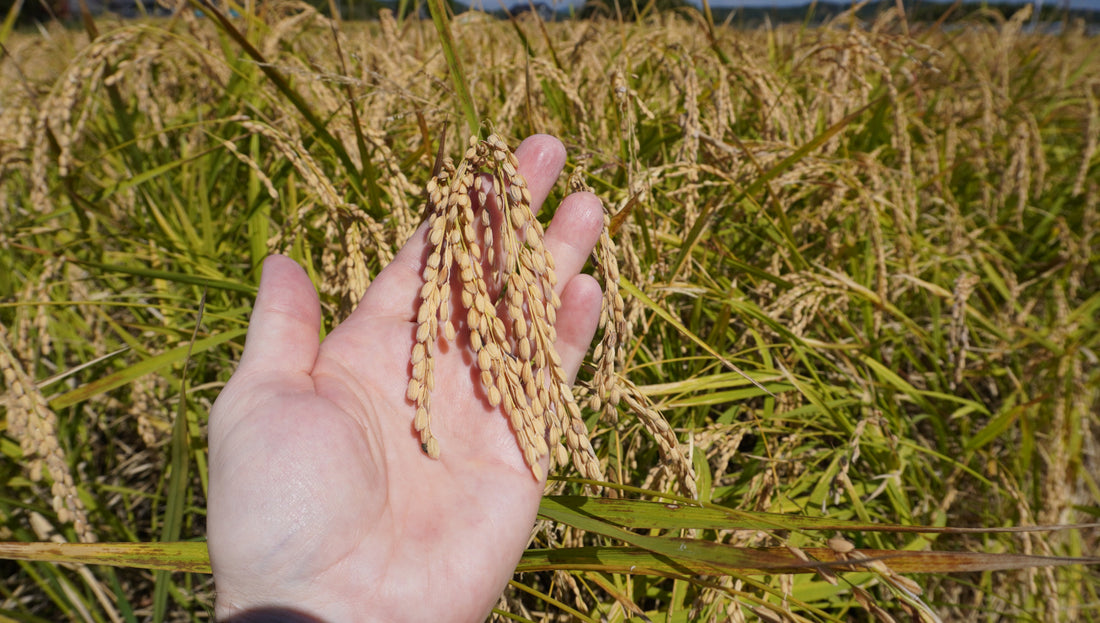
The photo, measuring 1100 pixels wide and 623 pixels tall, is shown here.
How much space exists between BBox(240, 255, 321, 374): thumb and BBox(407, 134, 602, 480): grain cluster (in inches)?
13.0

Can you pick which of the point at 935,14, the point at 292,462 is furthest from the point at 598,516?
the point at 935,14

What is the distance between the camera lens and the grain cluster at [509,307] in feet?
3.75

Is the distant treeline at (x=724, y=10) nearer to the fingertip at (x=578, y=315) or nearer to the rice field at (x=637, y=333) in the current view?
the rice field at (x=637, y=333)

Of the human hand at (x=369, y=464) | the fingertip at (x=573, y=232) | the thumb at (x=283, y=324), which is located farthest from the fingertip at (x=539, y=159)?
the thumb at (x=283, y=324)

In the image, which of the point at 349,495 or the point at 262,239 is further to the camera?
the point at 262,239

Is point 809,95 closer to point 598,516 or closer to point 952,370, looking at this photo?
point 952,370

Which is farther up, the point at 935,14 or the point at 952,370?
the point at 935,14

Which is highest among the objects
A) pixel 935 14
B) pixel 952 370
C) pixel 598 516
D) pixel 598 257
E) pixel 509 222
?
pixel 935 14

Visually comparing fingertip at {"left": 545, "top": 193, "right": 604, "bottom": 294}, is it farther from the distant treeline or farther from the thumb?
the distant treeline

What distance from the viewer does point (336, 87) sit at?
320cm

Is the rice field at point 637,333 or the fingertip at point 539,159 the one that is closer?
the rice field at point 637,333

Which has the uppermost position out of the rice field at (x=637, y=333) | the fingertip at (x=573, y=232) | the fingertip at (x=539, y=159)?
the fingertip at (x=539, y=159)

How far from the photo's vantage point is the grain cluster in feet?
3.75

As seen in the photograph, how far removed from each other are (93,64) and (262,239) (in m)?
0.71
